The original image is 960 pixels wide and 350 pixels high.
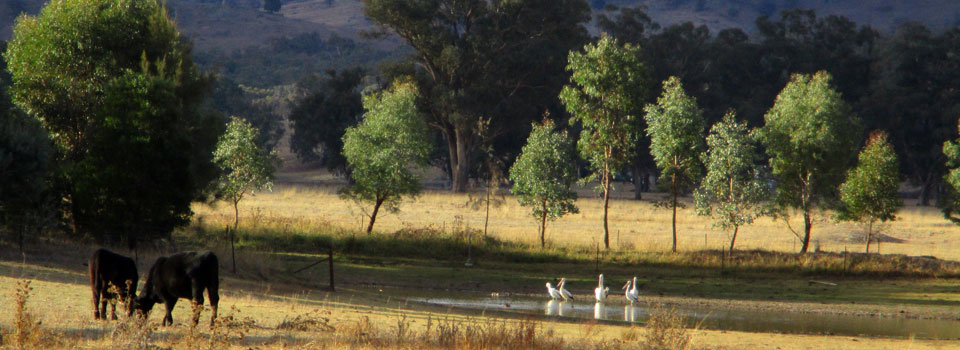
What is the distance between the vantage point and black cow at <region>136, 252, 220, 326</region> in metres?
16.0

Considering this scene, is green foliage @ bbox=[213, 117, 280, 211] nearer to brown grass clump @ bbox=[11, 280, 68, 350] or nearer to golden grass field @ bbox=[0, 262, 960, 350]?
golden grass field @ bbox=[0, 262, 960, 350]

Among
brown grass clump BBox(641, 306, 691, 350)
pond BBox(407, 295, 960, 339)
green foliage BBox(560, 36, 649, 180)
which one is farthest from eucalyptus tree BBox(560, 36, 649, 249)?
brown grass clump BBox(641, 306, 691, 350)

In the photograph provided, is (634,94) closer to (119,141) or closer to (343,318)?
(119,141)

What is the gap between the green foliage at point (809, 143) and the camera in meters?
47.3

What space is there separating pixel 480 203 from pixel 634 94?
21548 millimetres

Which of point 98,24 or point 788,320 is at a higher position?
point 98,24

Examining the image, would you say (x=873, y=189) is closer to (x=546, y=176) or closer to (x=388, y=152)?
(x=546, y=176)

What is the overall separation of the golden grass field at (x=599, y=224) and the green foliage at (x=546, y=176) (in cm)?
173

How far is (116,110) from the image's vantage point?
3509 cm

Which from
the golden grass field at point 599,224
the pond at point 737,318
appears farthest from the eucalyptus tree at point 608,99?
the pond at point 737,318

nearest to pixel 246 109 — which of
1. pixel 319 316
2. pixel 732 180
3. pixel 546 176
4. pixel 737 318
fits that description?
pixel 546 176

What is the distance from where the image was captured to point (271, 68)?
195 meters

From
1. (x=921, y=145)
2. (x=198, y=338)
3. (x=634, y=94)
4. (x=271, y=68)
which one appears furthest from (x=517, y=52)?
(x=271, y=68)

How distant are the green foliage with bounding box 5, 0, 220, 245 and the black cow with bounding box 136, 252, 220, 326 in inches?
774
